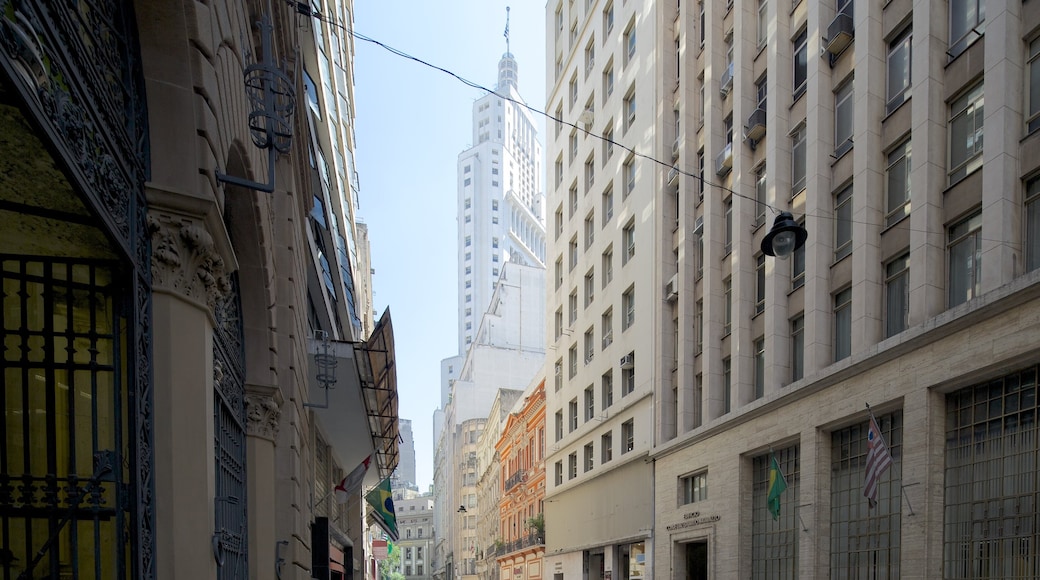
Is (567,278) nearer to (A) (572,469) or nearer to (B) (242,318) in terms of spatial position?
(A) (572,469)

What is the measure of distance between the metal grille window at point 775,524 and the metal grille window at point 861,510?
5.20 feet

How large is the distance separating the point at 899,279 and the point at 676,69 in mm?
16107

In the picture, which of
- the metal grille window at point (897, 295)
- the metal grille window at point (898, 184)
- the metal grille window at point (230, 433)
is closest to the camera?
the metal grille window at point (230, 433)

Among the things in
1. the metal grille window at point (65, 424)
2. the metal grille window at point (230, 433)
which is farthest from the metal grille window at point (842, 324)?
the metal grille window at point (65, 424)

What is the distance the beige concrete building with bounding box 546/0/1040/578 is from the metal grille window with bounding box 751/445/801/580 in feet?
0.26

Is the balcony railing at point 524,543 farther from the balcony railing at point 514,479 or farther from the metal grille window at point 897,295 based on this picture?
the metal grille window at point 897,295

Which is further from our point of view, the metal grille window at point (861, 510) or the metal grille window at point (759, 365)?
the metal grille window at point (759, 365)

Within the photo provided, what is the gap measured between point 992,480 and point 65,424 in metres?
14.9

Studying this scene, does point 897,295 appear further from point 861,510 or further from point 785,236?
point 785,236

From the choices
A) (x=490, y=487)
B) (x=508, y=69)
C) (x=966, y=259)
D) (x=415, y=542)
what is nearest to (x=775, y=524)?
(x=966, y=259)

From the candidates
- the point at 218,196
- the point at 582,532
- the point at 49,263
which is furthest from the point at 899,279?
the point at 582,532

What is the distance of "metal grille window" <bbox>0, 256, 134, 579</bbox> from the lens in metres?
5.27

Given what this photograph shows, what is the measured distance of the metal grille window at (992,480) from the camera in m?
14.0

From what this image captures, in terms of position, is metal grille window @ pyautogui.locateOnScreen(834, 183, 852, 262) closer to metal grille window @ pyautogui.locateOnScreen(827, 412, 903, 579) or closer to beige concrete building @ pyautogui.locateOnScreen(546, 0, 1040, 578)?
beige concrete building @ pyautogui.locateOnScreen(546, 0, 1040, 578)
